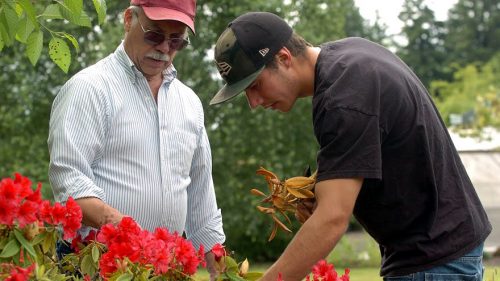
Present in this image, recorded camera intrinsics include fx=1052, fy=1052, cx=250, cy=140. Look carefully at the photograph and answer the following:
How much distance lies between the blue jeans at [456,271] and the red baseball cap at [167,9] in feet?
4.54

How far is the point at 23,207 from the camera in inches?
118

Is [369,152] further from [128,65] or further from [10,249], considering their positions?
[128,65]

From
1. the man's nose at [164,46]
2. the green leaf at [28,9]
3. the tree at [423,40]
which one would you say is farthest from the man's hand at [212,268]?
the tree at [423,40]

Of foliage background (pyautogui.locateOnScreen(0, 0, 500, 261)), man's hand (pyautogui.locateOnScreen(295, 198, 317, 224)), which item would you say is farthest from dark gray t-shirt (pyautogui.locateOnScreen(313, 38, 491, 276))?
foliage background (pyautogui.locateOnScreen(0, 0, 500, 261))

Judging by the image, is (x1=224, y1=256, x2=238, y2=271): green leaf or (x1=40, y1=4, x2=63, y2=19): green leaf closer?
(x1=224, y1=256, x2=238, y2=271): green leaf

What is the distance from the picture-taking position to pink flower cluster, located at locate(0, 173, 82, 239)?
2.96m

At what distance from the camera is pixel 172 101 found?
4.37m

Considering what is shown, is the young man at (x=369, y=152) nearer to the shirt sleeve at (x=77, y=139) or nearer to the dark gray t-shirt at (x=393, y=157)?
the dark gray t-shirt at (x=393, y=157)

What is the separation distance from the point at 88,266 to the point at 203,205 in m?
1.26

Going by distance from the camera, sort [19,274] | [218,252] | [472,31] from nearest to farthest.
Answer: [19,274], [218,252], [472,31]

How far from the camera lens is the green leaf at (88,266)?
330 centimetres

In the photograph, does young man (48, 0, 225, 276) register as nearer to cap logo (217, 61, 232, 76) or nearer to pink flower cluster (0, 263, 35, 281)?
cap logo (217, 61, 232, 76)

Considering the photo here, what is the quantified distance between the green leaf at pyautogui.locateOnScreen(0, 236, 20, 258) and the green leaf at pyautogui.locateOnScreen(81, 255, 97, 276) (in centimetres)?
34

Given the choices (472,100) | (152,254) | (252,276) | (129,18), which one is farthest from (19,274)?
(472,100)
